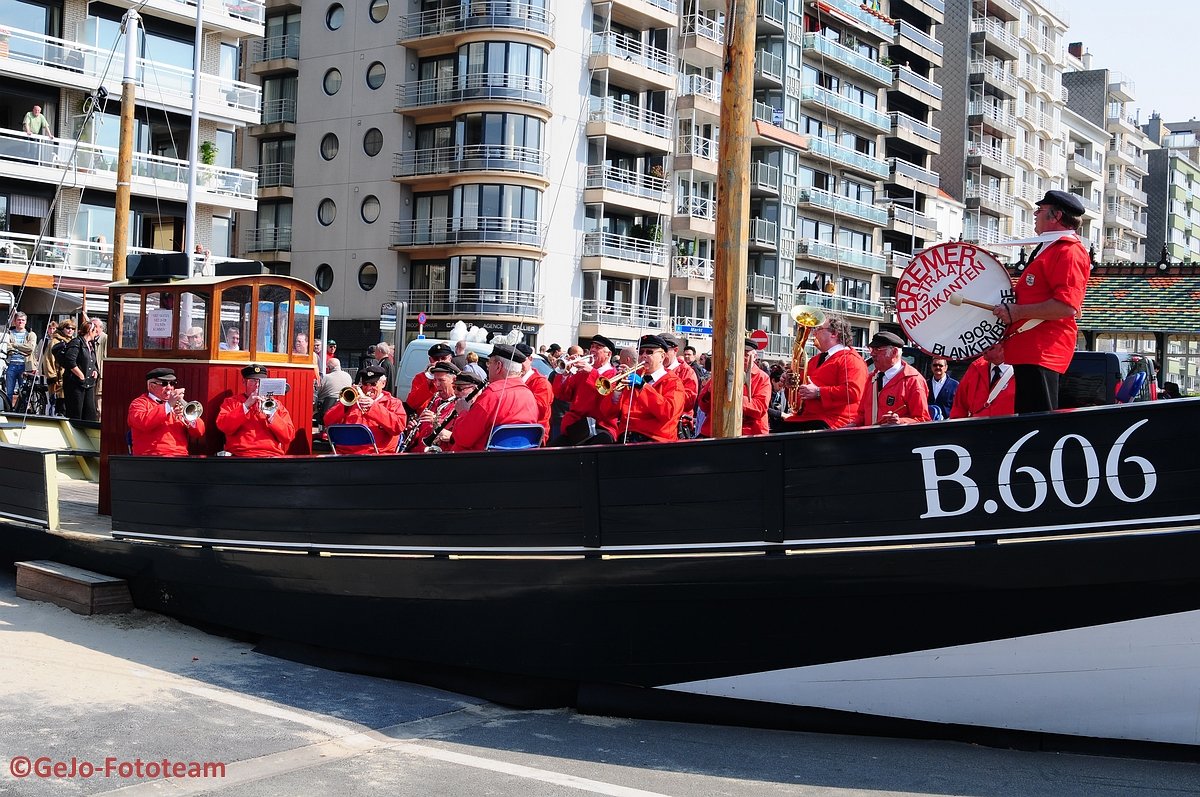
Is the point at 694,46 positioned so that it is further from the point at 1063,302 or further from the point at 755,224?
the point at 1063,302

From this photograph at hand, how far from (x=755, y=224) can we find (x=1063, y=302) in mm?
47099

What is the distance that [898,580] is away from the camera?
5.81 metres

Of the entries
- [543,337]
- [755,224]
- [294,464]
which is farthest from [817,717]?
[755,224]

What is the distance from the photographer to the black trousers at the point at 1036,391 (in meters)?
6.11

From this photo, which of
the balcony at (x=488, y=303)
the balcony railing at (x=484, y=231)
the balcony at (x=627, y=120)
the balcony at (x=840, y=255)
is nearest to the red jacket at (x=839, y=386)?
the balcony at (x=488, y=303)

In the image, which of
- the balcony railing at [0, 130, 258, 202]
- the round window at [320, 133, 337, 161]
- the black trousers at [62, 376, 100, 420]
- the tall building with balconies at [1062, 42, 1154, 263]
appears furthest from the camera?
the tall building with balconies at [1062, 42, 1154, 263]

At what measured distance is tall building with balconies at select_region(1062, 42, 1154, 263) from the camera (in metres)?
90.3

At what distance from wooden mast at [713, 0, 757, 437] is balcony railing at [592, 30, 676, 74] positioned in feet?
121

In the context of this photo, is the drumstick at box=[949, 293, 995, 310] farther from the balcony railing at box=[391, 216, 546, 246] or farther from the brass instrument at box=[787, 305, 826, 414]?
the balcony railing at box=[391, 216, 546, 246]

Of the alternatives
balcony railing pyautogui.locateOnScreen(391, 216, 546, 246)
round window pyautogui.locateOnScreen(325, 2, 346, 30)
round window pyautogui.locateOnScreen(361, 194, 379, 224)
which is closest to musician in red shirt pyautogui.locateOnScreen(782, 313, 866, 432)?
balcony railing pyautogui.locateOnScreen(391, 216, 546, 246)

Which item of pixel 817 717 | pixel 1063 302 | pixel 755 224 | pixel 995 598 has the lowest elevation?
pixel 817 717

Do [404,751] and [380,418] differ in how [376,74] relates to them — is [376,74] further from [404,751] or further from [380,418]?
[404,751]

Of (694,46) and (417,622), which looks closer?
(417,622)

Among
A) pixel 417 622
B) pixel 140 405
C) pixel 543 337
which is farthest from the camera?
pixel 543 337
